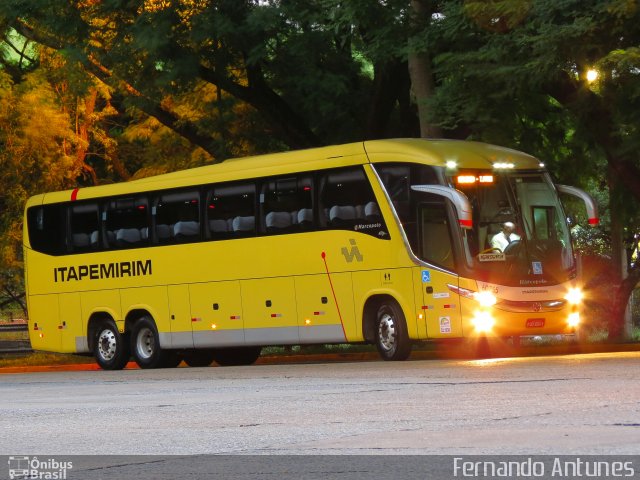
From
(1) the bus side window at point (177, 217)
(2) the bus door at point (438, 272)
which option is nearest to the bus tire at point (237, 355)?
(1) the bus side window at point (177, 217)

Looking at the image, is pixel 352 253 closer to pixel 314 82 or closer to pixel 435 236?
pixel 435 236

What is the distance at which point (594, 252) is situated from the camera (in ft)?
162

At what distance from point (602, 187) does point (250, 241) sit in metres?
13.5

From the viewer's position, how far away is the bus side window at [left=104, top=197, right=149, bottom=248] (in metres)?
30.2

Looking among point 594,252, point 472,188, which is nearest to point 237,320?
point 472,188

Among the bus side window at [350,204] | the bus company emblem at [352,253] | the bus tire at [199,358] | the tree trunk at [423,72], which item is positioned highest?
the tree trunk at [423,72]

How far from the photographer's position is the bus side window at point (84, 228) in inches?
1231

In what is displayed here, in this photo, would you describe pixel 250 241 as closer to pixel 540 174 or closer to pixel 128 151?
pixel 540 174

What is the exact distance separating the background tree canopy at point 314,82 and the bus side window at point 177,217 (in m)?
3.32

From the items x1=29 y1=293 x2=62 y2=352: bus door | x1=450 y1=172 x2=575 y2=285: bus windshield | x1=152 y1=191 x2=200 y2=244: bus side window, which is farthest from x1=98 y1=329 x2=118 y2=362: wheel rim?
x1=450 y1=172 x2=575 y2=285: bus windshield

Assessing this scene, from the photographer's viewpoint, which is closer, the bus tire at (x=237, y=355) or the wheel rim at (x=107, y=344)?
the wheel rim at (x=107, y=344)

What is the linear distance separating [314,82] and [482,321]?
9.81 metres

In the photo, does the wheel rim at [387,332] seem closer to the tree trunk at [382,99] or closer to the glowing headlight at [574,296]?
the glowing headlight at [574,296]

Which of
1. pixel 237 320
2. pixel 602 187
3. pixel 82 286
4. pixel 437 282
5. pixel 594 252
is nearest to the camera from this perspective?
pixel 437 282
